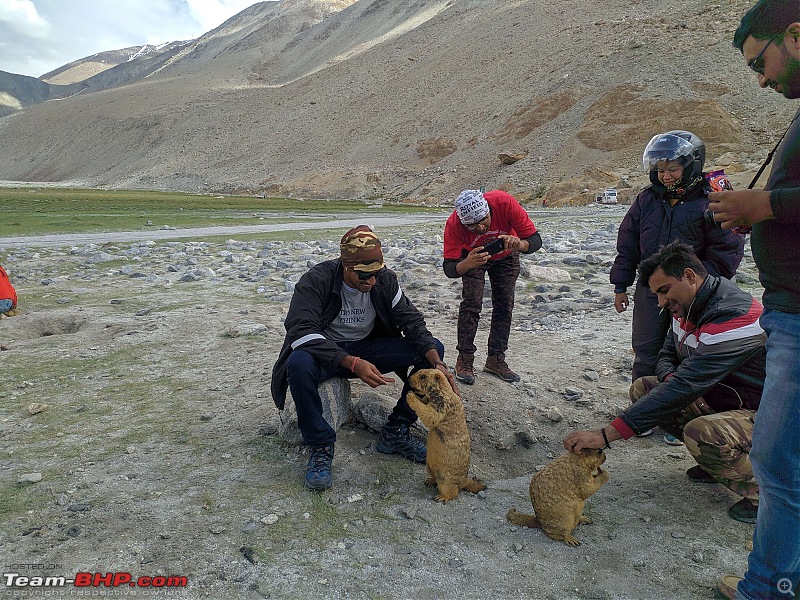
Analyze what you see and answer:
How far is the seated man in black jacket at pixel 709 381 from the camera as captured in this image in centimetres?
305

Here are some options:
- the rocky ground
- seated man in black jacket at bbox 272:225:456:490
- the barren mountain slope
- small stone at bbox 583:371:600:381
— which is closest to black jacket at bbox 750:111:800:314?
the rocky ground

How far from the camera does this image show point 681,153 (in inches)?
161

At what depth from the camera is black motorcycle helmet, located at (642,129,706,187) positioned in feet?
13.5

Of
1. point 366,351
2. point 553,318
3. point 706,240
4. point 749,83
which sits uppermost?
point 749,83

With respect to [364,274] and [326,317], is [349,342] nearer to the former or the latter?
[326,317]

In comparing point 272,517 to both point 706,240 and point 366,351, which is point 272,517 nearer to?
point 366,351

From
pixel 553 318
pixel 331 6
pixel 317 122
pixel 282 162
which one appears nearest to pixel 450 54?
pixel 317 122

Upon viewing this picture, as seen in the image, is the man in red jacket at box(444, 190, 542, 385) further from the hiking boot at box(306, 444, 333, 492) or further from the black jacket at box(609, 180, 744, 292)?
the hiking boot at box(306, 444, 333, 492)

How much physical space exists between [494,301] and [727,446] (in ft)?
9.42

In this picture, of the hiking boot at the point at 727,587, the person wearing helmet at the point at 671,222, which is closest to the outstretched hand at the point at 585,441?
the hiking boot at the point at 727,587

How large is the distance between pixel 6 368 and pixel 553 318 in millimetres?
6567

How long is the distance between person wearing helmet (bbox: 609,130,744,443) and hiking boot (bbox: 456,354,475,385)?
152cm

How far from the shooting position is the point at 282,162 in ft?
218

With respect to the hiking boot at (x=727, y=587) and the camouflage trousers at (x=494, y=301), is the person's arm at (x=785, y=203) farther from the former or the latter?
the camouflage trousers at (x=494, y=301)
